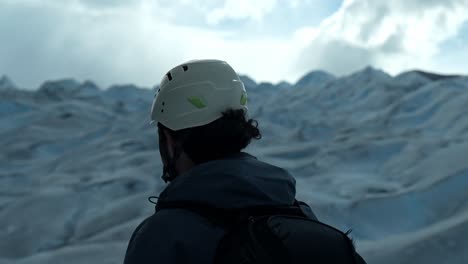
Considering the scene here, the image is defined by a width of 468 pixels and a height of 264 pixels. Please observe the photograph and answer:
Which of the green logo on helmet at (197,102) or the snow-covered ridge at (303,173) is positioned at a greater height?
the snow-covered ridge at (303,173)

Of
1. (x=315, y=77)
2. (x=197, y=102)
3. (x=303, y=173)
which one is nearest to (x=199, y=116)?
(x=197, y=102)

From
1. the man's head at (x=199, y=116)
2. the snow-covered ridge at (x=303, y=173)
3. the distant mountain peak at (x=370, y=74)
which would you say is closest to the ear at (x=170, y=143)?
the man's head at (x=199, y=116)

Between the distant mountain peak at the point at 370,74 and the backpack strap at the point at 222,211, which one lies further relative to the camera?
the distant mountain peak at the point at 370,74

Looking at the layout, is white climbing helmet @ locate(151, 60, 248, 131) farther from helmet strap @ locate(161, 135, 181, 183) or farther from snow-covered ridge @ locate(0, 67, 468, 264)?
snow-covered ridge @ locate(0, 67, 468, 264)

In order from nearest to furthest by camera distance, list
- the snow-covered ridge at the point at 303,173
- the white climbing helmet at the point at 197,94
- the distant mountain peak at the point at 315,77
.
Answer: the white climbing helmet at the point at 197,94, the snow-covered ridge at the point at 303,173, the distant mountain peak at the point at 315,77

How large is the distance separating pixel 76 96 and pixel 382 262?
19.8m

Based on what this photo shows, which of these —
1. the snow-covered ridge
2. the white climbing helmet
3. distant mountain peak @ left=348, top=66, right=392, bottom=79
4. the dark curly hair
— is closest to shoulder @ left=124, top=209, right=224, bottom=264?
the dark curly hair

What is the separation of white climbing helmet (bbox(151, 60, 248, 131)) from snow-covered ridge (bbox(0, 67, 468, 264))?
3.03 meters

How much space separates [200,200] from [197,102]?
47 cm

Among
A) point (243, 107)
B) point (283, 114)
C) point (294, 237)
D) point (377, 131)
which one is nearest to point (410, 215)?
point (243, 107)

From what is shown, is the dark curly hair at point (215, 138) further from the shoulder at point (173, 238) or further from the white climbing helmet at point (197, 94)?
the shoulder at point (173, 238)

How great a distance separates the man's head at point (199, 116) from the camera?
1.45 m

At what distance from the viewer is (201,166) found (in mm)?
1284

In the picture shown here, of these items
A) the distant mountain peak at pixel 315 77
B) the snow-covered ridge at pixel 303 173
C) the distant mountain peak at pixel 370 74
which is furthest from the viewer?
the distant mountain peak at pixel 315 77
